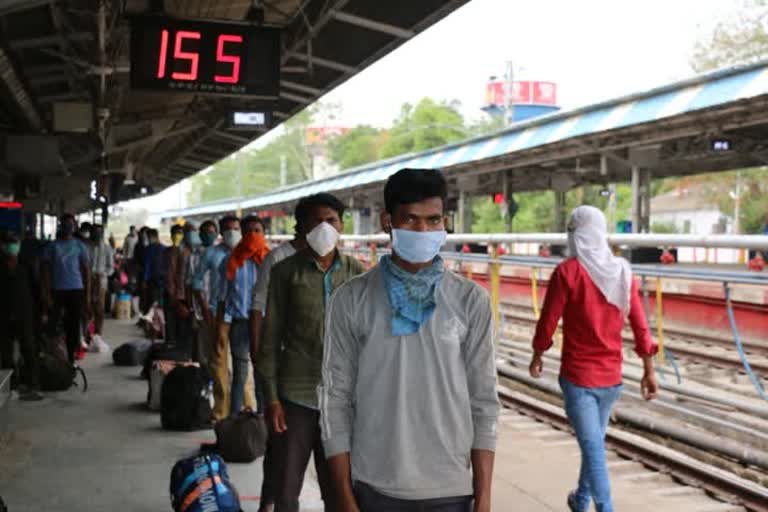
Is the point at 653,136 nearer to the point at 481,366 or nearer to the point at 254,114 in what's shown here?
the point at 254,114

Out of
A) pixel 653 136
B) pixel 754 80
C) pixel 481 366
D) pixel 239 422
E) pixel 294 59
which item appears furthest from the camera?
pixel 653 136

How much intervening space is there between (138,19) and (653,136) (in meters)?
11.5

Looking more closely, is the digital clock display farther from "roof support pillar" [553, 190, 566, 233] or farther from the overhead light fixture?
"roof support pillar" [553, 190, 566, 233]

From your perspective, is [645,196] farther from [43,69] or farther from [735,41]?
[735,41]

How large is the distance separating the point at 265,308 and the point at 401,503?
7.41 feet

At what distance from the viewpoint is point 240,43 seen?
9.83m

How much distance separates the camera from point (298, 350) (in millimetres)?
4410

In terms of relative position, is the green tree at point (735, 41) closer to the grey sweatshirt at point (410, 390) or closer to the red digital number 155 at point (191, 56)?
the red digital number 155 at point (191, 56)

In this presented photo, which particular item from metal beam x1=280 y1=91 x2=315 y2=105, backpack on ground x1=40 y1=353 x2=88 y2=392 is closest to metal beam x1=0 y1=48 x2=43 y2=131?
backpack on ground x1=40 y1=353 x2=88 y2=392

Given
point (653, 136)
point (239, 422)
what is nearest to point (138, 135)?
point (653, 136)

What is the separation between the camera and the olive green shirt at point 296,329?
4367mm

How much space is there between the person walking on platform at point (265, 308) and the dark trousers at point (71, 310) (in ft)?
19.9

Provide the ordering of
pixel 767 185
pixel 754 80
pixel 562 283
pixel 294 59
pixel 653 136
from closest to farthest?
pixel 562 283 < pixel 294 59 < pixel 754 80 < pixel 653 136 < pixel 767 185

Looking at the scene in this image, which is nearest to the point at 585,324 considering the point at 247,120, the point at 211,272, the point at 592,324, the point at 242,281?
the point at 592,324
